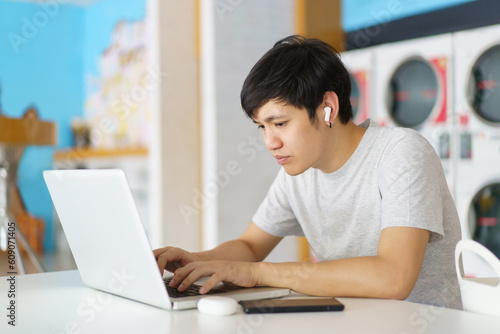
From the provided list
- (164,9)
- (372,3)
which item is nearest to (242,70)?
(164,9)

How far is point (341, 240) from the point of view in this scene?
141 centimetres

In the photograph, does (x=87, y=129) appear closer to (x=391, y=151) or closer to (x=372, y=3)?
(x=372, y=3)

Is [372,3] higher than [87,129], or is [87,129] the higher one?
[372,3]

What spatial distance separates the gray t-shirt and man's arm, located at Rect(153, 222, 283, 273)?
7 cm

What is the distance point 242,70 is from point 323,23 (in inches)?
26.6

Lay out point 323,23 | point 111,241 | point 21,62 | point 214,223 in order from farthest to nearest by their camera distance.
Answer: point 21,62
point 323,23
point 214,223
point 111,241

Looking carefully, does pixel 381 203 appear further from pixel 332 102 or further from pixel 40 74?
pixel 40 74

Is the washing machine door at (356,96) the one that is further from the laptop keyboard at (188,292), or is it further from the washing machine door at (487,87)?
the laptop keyboard at (188,292)

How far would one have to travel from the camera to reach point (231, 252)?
1442 mm

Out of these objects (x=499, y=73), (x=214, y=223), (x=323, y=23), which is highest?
(x=323, y=23)

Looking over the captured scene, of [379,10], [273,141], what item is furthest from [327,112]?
[379,10]

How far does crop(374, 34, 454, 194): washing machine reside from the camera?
3.15m

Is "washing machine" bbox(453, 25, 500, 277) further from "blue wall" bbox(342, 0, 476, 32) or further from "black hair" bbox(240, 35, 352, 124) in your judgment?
"black hair" bbox(240, 35, 352, 124)

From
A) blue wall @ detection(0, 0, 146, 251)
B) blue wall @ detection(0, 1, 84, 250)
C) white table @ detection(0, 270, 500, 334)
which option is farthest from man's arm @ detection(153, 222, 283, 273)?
blue wall @ detection(0, 1, 84, 250)
